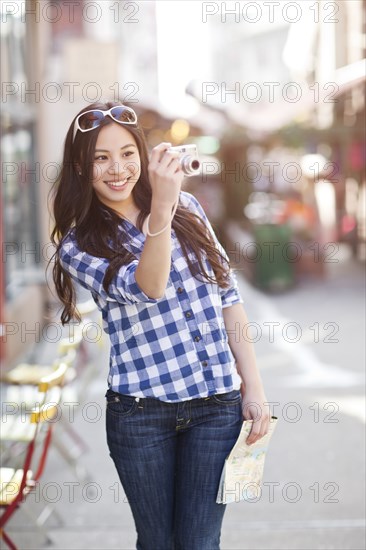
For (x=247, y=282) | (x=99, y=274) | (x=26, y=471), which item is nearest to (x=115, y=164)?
(x=99, y=274)

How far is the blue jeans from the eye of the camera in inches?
93.6

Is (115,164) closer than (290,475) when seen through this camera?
Yes

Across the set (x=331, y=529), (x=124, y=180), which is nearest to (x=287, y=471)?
(x=331, y=529)

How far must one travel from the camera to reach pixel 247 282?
45.9 feet

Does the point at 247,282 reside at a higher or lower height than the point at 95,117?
lower

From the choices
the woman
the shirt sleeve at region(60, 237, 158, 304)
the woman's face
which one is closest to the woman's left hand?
the woman

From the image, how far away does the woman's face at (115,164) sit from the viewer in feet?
7.84

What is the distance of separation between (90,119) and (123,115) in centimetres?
9

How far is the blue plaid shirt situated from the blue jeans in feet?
0.13

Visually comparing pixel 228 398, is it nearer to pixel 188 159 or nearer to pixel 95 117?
pixel 188 159

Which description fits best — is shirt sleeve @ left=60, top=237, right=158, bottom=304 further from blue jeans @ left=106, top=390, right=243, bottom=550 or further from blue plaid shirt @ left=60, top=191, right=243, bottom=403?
blue jeans @ left=106, top=390, right=243, bottom=550

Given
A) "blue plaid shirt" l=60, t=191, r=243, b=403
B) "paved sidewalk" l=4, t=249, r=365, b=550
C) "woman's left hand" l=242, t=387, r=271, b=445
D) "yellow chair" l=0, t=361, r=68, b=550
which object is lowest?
"paved sidewalk" l=4, t=249, r=365, b=550

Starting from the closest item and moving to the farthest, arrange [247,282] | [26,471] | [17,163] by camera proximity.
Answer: [26,471], [17,163], [247,282]

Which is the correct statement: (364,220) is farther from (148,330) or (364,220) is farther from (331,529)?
(148,330)
